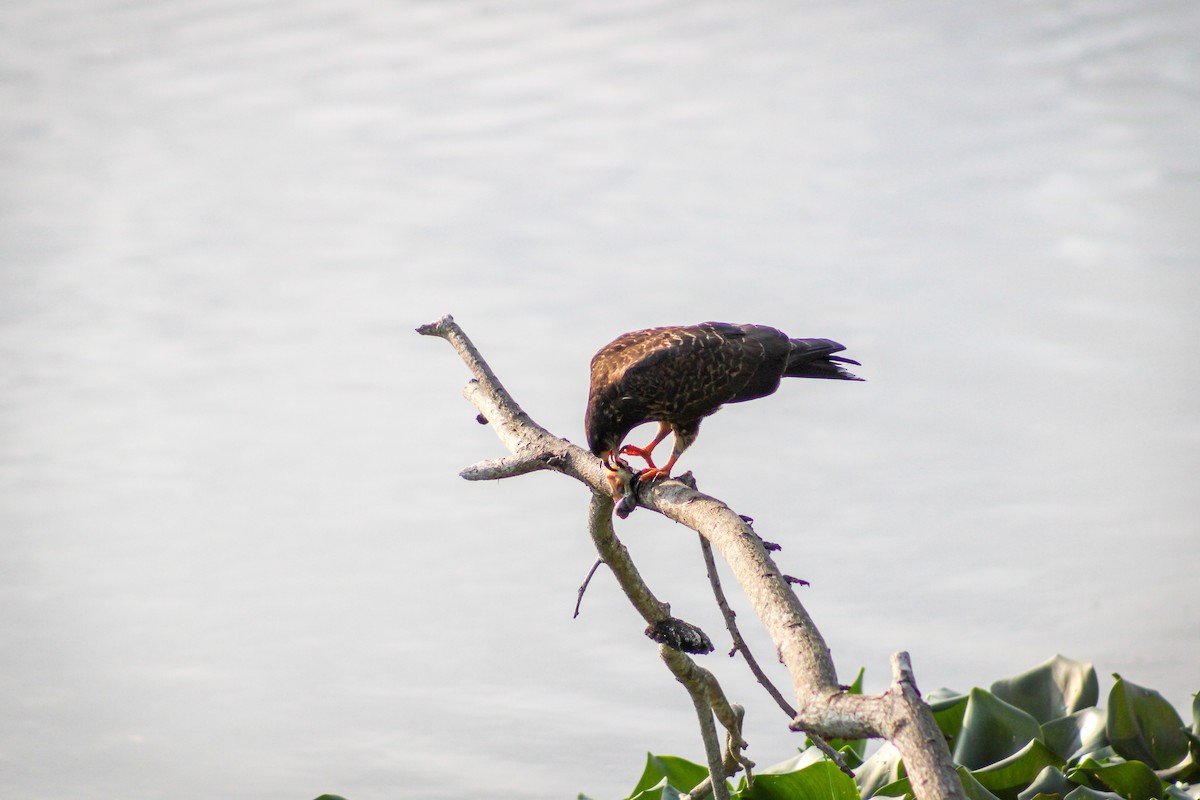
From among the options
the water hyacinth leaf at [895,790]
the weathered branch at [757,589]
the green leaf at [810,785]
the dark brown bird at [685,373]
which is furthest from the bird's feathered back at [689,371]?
the water hyacinth leaf at [895,790]

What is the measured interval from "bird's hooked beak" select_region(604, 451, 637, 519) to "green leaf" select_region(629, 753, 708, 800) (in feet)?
2.42

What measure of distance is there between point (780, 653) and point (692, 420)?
74.3 inches

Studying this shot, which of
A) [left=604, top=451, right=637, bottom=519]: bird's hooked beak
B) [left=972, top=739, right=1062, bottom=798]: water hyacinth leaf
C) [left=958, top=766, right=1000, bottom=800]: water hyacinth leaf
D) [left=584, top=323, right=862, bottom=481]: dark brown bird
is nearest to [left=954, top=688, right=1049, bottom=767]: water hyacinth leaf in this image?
[left=972, top=739, right=1062, bottom=798]: water hyacinth leaf

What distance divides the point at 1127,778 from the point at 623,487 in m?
1.30

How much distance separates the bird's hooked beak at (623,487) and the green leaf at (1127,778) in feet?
3.87

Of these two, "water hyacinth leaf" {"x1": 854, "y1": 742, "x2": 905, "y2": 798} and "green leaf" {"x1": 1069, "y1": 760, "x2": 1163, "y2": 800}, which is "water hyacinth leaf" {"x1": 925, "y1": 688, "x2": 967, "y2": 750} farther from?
"green leaf" {"x1": 1069, "y1": 760, "x2": 1163, "y2": 800}

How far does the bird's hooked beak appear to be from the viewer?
268 centimetres

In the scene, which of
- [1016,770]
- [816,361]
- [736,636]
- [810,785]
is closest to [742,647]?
[736,636]

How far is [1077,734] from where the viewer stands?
2.66 m

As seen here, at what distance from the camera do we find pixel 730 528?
2.09 meters

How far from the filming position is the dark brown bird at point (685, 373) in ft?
10.7

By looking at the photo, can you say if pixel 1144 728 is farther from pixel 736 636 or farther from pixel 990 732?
pixel 736 636

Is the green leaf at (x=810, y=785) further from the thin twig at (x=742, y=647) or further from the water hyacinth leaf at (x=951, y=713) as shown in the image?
the water hyacinth leaf at (x=951, y=713)

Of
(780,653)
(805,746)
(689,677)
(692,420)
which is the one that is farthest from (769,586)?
(692,420)
